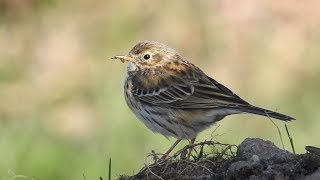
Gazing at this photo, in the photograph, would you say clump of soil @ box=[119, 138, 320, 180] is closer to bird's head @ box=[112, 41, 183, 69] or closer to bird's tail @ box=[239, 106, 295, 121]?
bird's tail @ box=[239, 106, 295, 121]

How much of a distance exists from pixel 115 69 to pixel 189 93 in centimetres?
409

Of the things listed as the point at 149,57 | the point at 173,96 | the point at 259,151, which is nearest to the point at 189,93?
the point at 173,96

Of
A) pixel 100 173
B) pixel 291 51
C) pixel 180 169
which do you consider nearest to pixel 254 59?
pixel 291 51

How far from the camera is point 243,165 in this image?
592 centimetres

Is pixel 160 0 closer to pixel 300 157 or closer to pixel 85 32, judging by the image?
pixel 85 32

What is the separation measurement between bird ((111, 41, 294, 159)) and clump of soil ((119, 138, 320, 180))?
1.00 metres

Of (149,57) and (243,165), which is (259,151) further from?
(149,57)

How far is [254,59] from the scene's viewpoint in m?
12.8

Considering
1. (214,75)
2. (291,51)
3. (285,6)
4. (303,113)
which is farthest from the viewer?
(285,6)

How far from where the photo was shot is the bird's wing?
26.2 feet

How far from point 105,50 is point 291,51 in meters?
2.31

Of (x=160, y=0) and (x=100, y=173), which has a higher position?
(x=160, y=0)

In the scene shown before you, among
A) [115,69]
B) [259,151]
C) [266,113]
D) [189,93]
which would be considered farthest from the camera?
[115,69]

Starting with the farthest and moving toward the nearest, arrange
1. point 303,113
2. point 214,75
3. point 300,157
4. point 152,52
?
point 214,75 → point 303,113 → point 152,52 → point 300,157
